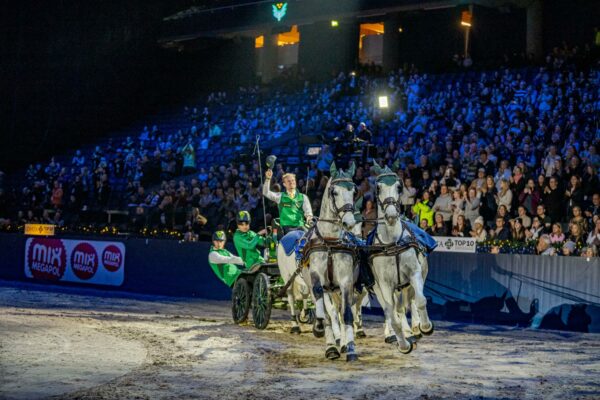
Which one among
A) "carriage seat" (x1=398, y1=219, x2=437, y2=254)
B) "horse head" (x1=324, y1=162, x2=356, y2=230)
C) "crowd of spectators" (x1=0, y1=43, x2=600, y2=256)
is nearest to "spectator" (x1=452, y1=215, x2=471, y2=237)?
"crowd of spectators" (x1=0, y1=43, x2=600, y2=256)

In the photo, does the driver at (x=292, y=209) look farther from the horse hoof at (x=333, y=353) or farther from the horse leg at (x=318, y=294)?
the horse hoof at (x=333, y=353)

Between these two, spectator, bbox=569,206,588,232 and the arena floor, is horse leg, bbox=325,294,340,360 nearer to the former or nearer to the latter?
the arena floor

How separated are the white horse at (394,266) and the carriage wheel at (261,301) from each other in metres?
3.26

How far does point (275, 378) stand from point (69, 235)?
623 inches

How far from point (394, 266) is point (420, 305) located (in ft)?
1.93

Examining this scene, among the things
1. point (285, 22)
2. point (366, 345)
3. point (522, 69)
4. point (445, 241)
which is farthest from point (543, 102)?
point (285, 22)

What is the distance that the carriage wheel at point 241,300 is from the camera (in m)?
14.2

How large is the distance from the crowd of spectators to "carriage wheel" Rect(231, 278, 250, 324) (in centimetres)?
276

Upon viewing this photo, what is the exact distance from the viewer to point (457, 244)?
15953mm

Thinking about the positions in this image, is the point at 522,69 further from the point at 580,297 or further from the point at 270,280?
the point at 270,280

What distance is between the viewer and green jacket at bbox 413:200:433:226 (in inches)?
691

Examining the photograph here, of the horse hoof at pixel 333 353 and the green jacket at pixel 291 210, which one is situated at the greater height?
the green jacket at pixel 291 210

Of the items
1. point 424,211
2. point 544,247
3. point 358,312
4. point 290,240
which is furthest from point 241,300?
point 544,247

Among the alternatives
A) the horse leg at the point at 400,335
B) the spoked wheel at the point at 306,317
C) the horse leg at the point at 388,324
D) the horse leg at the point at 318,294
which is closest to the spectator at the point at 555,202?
the spoked wheel at the point at 306,317
